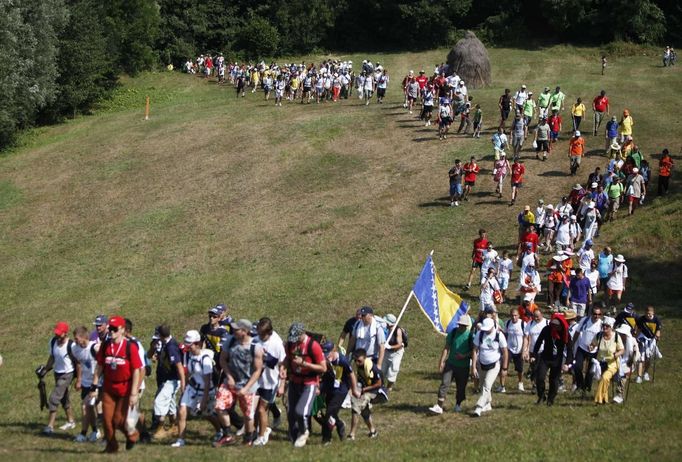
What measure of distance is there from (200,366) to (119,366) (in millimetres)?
1644

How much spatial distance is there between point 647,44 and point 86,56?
40821mm

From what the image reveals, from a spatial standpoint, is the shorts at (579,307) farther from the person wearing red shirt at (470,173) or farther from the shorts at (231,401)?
the shorts at (231,401)

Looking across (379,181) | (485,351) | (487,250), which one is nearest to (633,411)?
(485,351)

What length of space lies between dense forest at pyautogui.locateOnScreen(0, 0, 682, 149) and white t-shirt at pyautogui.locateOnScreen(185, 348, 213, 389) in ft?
130

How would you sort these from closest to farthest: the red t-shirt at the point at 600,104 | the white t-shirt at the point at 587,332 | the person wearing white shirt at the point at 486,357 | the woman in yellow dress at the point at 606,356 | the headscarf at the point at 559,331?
the person wearing white shirt at the point at 486,357, the headscarf at the point at 559,331, the woman in yellow dress at the point at 606,356, the white t-shirt at the point at 587,332, the red t-shirt at the point at 600,104

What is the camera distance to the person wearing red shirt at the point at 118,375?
42.3 feet

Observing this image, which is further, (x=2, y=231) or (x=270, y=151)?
(x=270, y=151)

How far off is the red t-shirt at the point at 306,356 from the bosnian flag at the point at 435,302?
6230 mm

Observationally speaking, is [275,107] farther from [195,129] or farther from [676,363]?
[676,363]

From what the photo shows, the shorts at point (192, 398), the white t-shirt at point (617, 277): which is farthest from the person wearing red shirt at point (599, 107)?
the shorts at point (192, 398)

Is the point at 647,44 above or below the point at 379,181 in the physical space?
above

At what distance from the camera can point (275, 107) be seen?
52.8 meters

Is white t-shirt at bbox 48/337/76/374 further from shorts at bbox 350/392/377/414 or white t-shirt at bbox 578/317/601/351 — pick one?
white t-shirt at bbox 578/317/601/351

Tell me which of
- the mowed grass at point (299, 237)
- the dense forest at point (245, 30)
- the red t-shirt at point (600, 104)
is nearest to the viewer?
the mowed grass at point (299, 237)
